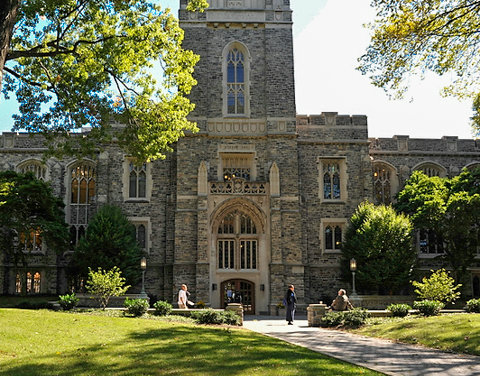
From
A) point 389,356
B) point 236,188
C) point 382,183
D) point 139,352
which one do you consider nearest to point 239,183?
point 236,188

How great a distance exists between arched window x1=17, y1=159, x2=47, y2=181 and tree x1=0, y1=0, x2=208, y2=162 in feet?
46.2

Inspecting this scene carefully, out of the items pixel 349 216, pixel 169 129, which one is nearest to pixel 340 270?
pixel 349 216

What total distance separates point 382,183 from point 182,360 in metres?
24.2

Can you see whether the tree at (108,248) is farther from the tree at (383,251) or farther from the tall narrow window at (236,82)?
the tree at (383,251)

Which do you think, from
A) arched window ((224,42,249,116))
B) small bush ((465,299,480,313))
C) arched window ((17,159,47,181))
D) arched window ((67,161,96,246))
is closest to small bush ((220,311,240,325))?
small bush ((465,299,480,313))

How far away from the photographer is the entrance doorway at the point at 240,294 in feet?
90.5

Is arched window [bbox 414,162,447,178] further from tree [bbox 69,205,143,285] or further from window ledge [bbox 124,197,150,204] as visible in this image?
tree [bbox 69,205,143,285]

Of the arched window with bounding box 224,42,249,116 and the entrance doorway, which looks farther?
the arched window with bounding box 224,42,249,116

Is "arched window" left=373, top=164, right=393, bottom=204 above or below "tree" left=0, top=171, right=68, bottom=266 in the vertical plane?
above

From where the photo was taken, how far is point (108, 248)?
26359 millimetres

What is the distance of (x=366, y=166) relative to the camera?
96.7 feet

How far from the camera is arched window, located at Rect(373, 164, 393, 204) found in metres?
31.7

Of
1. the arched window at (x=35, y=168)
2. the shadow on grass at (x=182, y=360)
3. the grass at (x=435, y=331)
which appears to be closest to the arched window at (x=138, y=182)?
the arched window at (x=35, y=168)

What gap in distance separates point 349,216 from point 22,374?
2297cm
